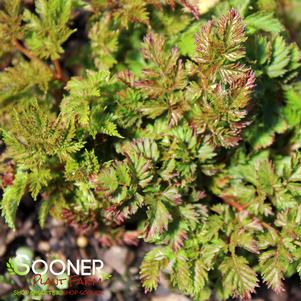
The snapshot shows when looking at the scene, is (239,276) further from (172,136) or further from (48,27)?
(48,27)

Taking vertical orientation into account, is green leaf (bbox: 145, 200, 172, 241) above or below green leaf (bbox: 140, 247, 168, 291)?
above

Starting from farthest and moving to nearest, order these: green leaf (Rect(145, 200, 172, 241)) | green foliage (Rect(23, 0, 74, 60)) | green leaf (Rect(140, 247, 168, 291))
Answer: green foliage (Rect(23, 0, 74, 60)) → green leaf (Rect(140, 247, 168, 291)) → green leaf (Rect(145, 200, 172, 241))

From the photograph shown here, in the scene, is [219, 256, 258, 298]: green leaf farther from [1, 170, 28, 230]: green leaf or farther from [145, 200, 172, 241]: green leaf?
[1, 170, 28, 230]: green leaf

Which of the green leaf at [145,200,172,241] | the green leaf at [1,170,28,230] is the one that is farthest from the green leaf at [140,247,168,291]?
the green leaf at [1,170,28,230]

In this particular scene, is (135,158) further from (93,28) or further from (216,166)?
(93,28)

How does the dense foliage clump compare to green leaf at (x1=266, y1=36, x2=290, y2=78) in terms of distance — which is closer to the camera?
the dense foliage clump

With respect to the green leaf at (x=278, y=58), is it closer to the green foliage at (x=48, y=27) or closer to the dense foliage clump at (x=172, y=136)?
the dense foliage clump at (x=172, y=136)

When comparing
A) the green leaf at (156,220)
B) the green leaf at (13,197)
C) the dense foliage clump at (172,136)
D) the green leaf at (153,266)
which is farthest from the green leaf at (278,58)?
the green leaf at (13,197)

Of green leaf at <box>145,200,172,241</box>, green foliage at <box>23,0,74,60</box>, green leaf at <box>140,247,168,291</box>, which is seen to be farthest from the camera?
green foliage at <box>23,0,74,60</box>

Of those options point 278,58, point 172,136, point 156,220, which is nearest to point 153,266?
point 156,220
